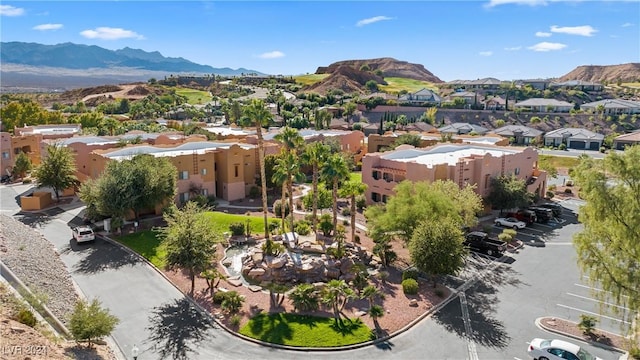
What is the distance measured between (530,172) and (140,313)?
50.1m

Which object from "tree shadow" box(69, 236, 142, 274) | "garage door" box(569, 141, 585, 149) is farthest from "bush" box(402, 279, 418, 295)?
"garage door" box(569, 141, 585, 149)

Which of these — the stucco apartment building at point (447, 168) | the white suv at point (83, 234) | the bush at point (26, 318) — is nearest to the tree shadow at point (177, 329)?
the bush at point (26, 318)

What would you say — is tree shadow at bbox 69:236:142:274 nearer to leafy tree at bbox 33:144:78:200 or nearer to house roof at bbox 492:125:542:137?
leafy tree at bbox 33:144:78:200

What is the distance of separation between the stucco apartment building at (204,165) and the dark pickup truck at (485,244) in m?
27.8

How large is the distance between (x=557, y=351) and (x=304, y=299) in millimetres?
14587

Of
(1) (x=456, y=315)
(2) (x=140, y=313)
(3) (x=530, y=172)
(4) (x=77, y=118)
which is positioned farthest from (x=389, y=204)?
(4) (x=77, y=118)

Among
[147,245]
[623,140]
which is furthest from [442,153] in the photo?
[623,140]

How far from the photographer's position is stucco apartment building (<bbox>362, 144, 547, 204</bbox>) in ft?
159

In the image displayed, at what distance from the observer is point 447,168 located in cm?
4844

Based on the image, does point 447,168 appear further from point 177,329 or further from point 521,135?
point 521,135

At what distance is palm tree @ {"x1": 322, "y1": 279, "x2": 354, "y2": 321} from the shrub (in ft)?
45.1

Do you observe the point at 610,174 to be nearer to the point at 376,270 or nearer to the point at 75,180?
the point at 376,270

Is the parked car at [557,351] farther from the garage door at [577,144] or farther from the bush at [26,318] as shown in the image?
the garage door at [577,144]

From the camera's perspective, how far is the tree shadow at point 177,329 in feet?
81.1
